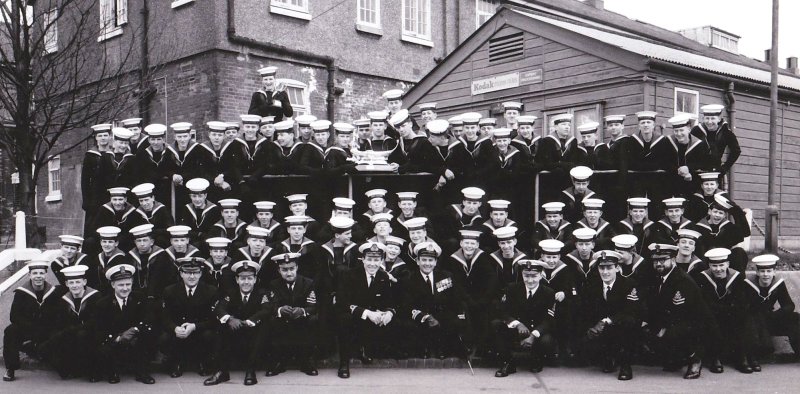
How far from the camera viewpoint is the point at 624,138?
9.74m

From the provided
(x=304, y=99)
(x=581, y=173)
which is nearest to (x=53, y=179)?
(x=304, y=99)

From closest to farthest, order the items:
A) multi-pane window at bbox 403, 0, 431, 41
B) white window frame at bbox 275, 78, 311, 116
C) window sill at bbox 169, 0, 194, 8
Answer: window sill at bbox 169, 0, 194, 8
white window frame at bbox 275, 78, 311, 116
multi-pane window at bbox 403, 0, 431, 41

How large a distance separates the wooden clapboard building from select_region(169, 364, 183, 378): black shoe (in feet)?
30.0

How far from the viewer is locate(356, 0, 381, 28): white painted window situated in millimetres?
18500

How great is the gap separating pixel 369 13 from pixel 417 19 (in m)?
1.63

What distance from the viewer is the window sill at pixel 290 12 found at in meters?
16.4

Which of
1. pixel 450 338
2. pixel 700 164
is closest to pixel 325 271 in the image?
pixel 450 338

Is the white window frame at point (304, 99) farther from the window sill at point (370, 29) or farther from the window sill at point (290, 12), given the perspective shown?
the window sill at point (370, 29)

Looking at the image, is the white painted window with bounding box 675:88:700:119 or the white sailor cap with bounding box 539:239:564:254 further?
the white painted window with bounding box 675:88:700:119

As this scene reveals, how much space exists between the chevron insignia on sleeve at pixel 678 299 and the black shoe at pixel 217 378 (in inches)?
190

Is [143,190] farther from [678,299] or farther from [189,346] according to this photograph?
[678,299]

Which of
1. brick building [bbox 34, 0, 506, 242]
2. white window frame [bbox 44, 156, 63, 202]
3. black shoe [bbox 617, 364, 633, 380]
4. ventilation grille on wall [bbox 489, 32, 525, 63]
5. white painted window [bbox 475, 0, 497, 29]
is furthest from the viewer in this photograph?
white painted window [bbox 475, 0, 497, 29]

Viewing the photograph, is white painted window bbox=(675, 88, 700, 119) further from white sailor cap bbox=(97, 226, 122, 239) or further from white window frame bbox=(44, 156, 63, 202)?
white window frame bbox=(44, 156, 63, 202)

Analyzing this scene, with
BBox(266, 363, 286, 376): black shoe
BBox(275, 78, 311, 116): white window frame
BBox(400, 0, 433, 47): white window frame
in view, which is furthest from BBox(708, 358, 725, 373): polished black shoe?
BBox(400, 0, 433, 47): white window frame
